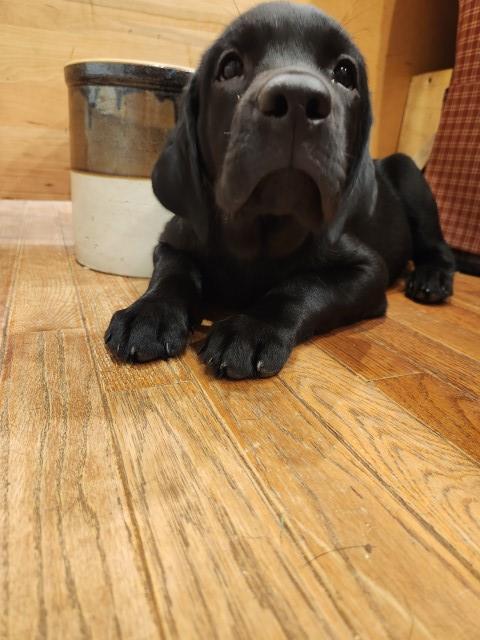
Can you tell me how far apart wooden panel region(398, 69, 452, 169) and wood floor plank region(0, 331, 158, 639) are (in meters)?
2.63

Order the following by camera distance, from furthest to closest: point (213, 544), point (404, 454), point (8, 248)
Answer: point (8, 248) → point (404, 454) → point (213, 544)

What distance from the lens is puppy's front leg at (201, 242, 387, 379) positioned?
1.08 metres

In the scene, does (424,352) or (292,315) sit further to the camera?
(424,352)

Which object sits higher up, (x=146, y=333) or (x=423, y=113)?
(x=423, y=113)

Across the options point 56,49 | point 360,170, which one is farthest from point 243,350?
point 56,49

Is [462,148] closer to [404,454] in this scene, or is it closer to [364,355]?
[364,355]

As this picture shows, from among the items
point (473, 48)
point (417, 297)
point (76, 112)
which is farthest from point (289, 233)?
point (473, 48)

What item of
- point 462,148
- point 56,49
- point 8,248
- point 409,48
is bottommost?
point 8,248

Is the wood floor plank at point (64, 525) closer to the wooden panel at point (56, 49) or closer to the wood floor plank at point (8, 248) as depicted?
the wood floor plank at point (8, 248)

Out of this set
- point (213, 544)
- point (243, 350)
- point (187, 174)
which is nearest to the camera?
point (213, 544)

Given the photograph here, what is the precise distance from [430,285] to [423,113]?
1524 millimetres

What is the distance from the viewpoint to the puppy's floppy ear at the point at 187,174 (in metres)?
1.32

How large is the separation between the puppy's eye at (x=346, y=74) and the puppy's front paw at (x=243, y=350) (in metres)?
0.64

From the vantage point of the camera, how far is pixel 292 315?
1229 mm
